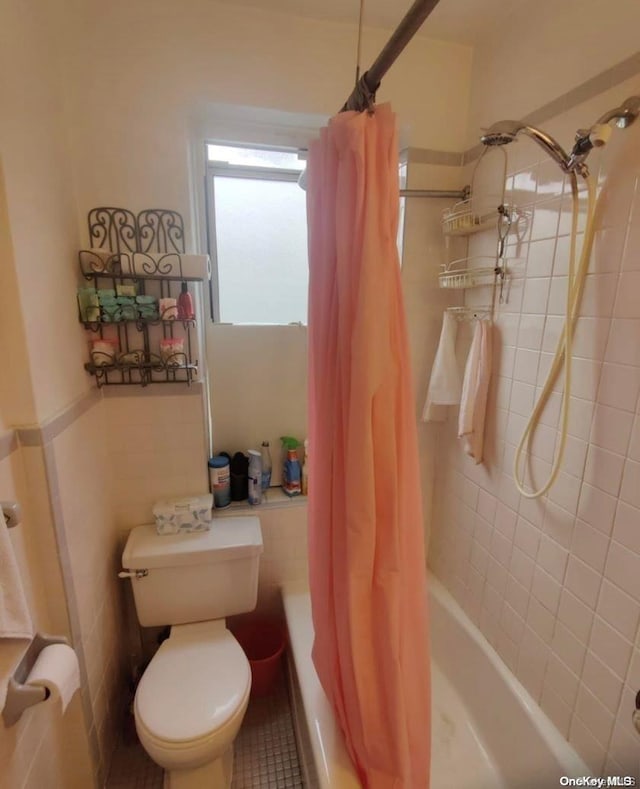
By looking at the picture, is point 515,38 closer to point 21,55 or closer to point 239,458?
point 21,55

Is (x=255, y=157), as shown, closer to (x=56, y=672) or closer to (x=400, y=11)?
(x=400, y=11)

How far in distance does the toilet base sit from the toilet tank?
16.7 inches

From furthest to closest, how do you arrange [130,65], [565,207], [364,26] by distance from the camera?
[364,26] < [130,65] < [565,207]

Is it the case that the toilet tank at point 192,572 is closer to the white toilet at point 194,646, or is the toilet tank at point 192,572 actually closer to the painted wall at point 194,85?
the white toilet at point 194,646

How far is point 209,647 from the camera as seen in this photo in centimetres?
140

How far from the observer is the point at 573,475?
111cm

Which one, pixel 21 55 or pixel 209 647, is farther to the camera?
pixel 209 647

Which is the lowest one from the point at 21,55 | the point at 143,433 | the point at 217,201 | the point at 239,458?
the point at 239,458

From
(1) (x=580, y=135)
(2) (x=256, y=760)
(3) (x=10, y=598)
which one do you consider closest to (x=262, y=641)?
(2) (x=256, y=760)

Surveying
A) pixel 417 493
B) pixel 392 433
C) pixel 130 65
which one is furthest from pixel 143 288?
pixel 417 493

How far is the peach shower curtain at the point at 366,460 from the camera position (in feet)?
2.74

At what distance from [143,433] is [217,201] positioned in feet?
3.35

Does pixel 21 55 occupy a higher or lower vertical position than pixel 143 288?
higher

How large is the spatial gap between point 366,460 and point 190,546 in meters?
0.92
